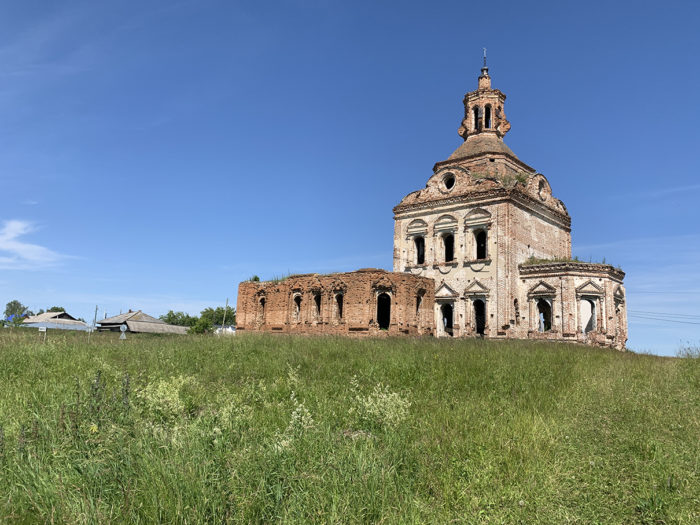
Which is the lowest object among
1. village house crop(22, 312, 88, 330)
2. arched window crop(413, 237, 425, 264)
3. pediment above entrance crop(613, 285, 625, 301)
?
village house crop(22, 312, 88, 330)

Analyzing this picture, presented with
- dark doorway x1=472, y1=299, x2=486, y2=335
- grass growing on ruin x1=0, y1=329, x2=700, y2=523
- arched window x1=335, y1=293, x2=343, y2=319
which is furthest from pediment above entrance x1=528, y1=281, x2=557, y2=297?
grass growing on ruin x1=0, y1=329, x2=700, y2=523

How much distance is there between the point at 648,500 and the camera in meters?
4.42

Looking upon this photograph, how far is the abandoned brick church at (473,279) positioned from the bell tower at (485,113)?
0.37 metres

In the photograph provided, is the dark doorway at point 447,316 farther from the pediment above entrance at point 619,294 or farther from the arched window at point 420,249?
the pediment above entrance at point 619,294

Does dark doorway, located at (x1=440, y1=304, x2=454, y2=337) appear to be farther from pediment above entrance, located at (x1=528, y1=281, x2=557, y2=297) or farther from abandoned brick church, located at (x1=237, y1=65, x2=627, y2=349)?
pediment above entrance, located at (x1=528, y1=281, x2=557, y2=297)

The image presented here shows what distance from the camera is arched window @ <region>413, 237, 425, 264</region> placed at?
26.7 metres

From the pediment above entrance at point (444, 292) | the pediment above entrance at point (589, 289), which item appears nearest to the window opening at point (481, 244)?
the pediment above entrance at point (444, 292)

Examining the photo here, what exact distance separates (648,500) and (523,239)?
2104 centimetres

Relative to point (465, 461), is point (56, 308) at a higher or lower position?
higher

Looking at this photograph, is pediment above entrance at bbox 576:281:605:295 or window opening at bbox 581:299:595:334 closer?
pediment above entrance at bbox 576:281:605:295

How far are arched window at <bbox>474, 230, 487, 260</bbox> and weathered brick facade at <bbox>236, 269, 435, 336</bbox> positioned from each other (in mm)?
3118

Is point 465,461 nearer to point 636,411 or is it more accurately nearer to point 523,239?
point 636,411

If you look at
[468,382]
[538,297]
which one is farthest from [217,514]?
[538,297]

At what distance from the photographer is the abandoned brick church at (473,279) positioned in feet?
72.9
